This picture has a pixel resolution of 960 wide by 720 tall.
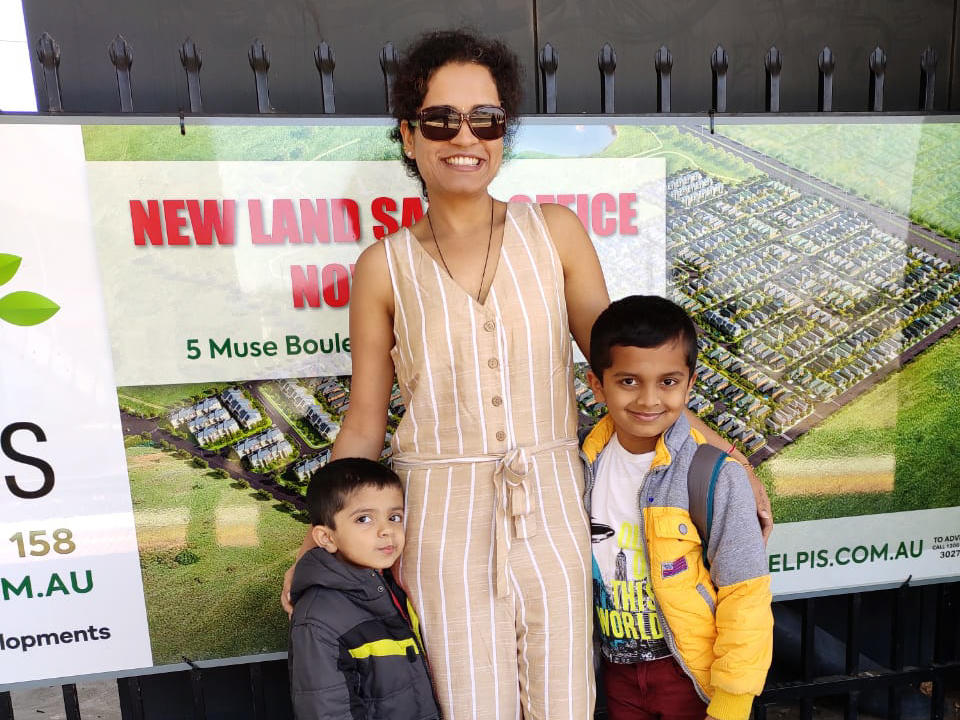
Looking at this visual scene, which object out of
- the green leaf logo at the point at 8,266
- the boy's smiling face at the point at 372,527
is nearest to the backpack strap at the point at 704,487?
the boy's smiling face at the point at 372,527

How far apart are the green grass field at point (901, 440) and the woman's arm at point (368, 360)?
1.64 metres

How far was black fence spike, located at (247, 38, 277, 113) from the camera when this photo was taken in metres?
1.92

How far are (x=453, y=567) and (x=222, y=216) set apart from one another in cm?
139

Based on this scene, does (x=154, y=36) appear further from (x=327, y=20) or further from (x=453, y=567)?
(x=453, y=567)

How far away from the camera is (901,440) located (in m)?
2.49

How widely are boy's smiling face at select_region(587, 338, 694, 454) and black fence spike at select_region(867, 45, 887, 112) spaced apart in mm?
1603

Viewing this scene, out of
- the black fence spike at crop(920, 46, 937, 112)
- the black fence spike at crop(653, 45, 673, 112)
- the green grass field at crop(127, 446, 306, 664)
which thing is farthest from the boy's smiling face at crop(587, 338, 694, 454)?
the black fence spike at crop(920, 46, 937, 112)

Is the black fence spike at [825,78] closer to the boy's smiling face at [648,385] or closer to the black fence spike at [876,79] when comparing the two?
the black fence spike at [876,79]

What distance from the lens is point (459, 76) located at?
1387 millimetres

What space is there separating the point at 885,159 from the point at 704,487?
1766 millimetres

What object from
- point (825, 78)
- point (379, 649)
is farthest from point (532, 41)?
point (379, 649)

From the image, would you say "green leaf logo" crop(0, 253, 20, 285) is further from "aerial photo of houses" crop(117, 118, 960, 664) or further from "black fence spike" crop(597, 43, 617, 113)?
"black fence spike" crop(597, 43, 617, 113)

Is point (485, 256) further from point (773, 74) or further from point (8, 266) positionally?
point (8, 266)

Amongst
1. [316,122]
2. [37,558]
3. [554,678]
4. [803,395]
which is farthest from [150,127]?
[803,395]
